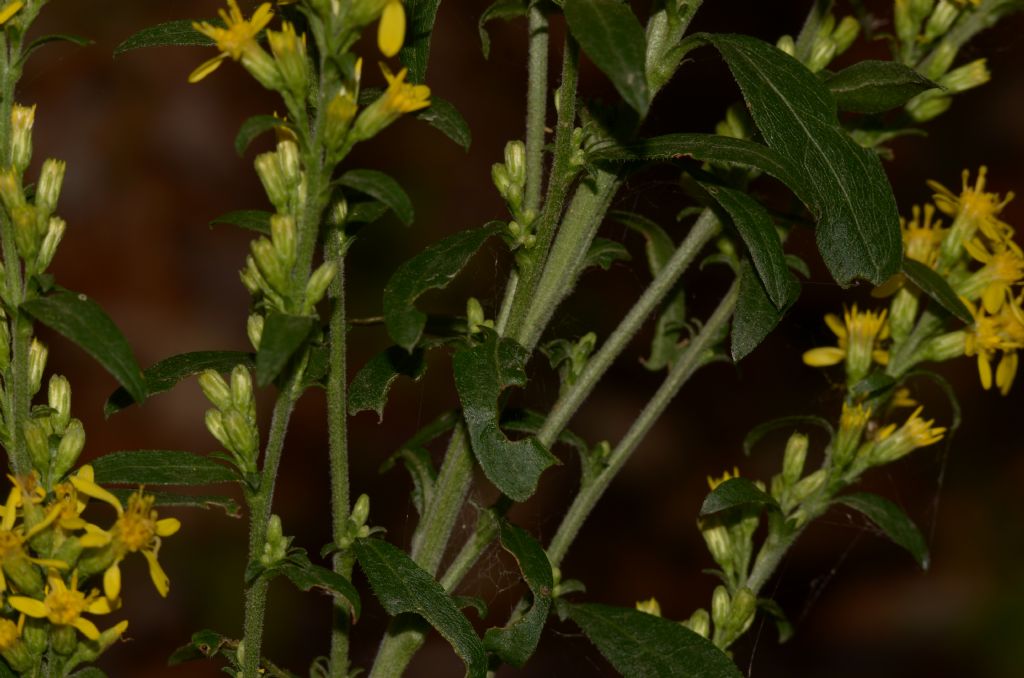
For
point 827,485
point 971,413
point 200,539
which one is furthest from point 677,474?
point 827,485

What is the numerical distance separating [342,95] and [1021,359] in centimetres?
296

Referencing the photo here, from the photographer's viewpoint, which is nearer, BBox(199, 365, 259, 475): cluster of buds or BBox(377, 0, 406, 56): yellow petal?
BBox(377, 0, 406, 56): yellow petal

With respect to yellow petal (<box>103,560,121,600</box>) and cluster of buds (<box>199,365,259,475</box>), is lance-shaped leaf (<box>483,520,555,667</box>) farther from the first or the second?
yellow petal (<box>103,560,121,600</box>)

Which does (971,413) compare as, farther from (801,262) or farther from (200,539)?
(801,262)

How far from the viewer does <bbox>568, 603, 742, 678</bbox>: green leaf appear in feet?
6.31

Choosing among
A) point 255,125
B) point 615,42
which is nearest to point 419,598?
point 255,125

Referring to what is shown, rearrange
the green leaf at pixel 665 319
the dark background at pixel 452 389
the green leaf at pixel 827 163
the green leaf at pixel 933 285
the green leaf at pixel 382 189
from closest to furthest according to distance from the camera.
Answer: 1. the green leaf at pixel 382 189
2. the green leaf at pixel 827 163
3. the green leaf at pixel 933 285
4. the green leaf at pixel 665 319
5. the dark background at pixel 452 389

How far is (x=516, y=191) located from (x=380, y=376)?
0.35m

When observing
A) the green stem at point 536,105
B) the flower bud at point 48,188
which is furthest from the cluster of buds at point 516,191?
the flower bud at point 48,188

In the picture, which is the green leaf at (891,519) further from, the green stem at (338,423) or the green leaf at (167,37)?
the green leaf at (167,37)

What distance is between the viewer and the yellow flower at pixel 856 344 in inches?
91.6

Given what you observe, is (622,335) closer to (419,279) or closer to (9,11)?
(419,279)

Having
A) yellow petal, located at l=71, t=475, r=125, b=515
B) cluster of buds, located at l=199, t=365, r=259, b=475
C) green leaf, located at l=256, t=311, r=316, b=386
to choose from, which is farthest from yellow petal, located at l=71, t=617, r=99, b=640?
green leaf, located at l=256, t=311, r=316, b=386

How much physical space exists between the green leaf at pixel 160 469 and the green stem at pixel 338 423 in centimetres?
15
